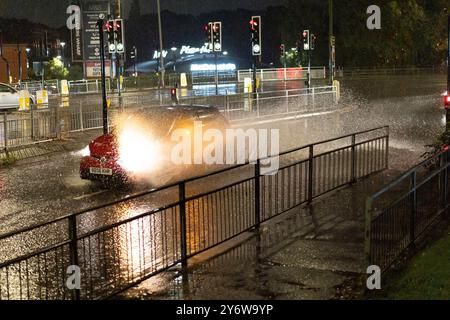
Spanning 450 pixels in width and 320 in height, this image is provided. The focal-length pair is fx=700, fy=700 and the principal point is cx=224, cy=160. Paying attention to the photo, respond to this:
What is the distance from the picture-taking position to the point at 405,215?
28.0 ft

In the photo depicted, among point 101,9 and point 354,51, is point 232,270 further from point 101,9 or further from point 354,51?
point 354,51

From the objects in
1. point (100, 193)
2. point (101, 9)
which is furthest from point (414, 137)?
point (101, 9)

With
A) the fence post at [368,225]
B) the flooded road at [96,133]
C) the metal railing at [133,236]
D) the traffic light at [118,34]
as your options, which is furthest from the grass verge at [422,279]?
the traffic light at [118,34]

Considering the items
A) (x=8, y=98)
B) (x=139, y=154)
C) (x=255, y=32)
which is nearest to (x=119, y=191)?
(x=139, y=154)

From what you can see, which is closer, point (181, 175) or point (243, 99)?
point (181, 175)

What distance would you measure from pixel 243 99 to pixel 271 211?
59.9 feet

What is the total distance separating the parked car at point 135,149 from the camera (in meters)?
13.9

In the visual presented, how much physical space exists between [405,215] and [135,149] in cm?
691

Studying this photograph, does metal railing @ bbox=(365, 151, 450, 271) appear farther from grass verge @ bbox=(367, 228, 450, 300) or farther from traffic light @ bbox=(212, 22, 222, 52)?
traffic light @ bbox=(212, 22, 222, 52)

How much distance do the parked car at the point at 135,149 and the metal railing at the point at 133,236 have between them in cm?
98

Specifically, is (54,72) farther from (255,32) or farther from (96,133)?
(96,133)

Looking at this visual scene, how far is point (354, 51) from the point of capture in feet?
272

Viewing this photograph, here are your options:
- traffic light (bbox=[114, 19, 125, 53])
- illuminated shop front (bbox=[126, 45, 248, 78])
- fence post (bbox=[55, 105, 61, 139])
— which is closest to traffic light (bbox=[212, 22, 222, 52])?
traffic light (bbox=[114, 19, 125, 53])

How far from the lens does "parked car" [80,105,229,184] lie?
1394cm
